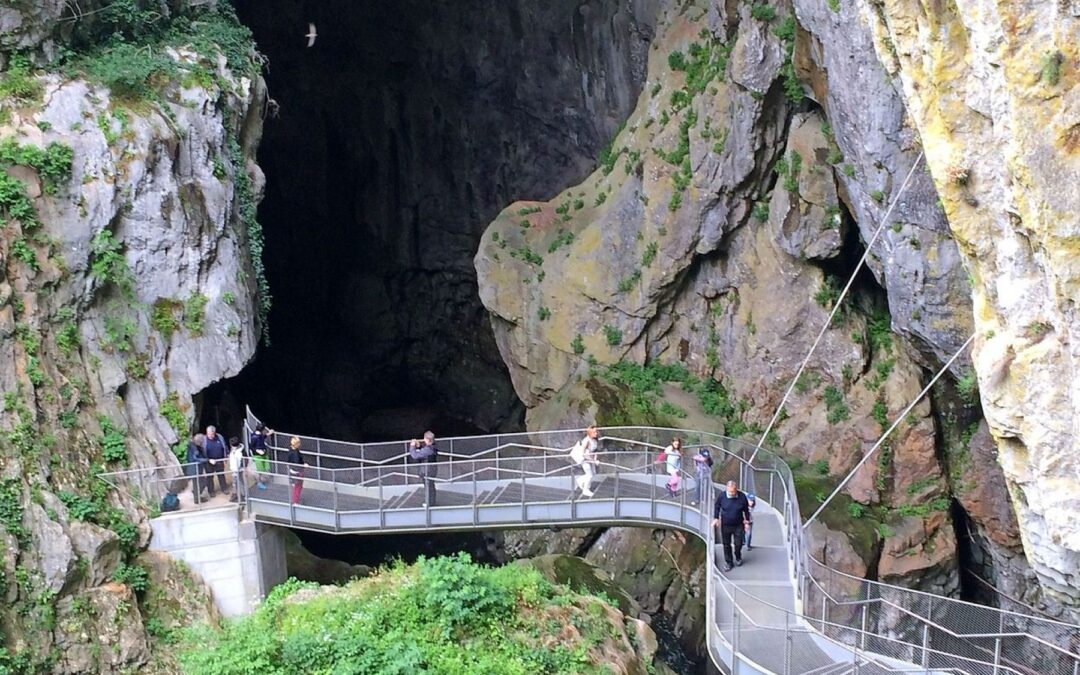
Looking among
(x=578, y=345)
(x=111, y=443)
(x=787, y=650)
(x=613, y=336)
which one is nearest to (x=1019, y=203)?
(x=787, y=650)

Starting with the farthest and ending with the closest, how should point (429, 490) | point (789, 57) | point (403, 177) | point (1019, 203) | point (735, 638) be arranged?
1. point (403, 177)
2. point (789, 57)
3. point (429, 490)
4. point (735, 638)
5. point (1019, 203)

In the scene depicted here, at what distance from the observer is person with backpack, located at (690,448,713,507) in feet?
54.7

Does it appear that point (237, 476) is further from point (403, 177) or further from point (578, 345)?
point (403, 177)

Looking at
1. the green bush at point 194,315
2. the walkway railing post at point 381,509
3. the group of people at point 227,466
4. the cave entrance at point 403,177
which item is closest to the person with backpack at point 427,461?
the walkway railing post at point 381,509

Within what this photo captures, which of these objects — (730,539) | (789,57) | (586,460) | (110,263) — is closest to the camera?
(730,539)

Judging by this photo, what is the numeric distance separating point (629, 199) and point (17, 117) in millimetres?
13822

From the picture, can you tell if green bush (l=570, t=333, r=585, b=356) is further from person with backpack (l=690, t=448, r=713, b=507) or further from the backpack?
the backpack

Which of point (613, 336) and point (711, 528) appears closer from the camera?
point (711, 528)

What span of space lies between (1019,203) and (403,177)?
26178 mm

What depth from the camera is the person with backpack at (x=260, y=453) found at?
1778cm

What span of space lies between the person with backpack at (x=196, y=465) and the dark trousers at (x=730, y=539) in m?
8.81

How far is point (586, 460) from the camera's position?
57.6 feet

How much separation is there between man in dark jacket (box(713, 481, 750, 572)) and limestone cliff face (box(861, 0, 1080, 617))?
3.69m

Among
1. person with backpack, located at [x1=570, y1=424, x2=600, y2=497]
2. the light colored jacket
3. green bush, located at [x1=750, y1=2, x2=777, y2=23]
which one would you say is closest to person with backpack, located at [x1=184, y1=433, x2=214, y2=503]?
person with backpack, located at [x1=570, y1=424, x2=600, y2=497]
